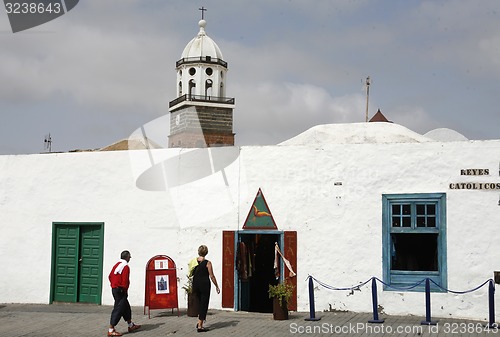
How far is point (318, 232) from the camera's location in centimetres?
1216

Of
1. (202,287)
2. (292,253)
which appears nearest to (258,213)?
(292,253)

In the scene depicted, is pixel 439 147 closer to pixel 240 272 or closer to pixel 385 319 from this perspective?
pixel 385 319

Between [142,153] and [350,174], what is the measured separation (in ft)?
15.2

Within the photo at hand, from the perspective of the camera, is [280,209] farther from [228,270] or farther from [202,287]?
[202,287]

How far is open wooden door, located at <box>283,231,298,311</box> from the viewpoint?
12.2m

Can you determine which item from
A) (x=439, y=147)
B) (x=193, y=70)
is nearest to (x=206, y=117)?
(x=193, y=70)

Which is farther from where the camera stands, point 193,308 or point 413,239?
point 413,239

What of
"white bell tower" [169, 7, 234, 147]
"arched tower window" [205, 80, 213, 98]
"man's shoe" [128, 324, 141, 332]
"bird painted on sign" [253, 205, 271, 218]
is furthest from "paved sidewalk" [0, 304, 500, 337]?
"arched tower window" [205, 80, 213, 98]

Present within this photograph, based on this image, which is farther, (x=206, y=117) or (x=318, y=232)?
(x=206, y=117)

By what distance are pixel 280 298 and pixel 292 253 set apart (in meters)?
1.32

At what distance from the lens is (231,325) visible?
1084cm

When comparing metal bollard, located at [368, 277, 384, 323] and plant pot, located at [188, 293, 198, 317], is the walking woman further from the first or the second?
metal bollard, located at [368, 277, 384, 323]

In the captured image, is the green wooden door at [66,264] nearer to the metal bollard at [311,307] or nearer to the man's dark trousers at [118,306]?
the man's dark trousers at [118,306]

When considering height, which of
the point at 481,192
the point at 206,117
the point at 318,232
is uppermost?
the point at 206,117
